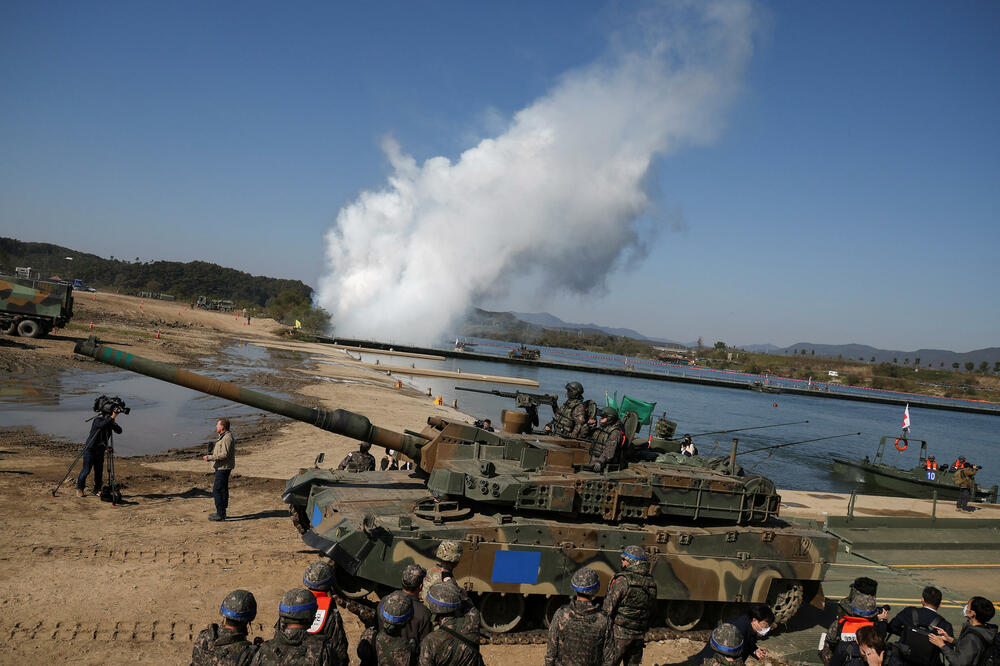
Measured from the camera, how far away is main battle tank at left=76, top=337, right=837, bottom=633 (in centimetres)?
775

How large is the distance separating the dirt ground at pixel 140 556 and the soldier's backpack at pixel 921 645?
3.12m

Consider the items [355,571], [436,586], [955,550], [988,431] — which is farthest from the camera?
[988,431]

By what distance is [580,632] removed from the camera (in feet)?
16.8

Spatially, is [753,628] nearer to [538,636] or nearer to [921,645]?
[921,645]

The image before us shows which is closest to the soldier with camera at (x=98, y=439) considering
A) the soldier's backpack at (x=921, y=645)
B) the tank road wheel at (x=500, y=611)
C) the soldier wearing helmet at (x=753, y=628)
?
the tank road wheel at (x=500, y=611)

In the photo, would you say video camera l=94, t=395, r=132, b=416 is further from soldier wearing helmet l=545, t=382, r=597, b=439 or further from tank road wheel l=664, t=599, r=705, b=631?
tank road wheel l=664, t=599, r=705, b=631

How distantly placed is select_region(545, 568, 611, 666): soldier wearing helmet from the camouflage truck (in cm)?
3204

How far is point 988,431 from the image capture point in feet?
231

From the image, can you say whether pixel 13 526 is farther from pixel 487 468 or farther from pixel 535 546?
pixel 535 546

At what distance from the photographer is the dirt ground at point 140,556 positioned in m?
6.57

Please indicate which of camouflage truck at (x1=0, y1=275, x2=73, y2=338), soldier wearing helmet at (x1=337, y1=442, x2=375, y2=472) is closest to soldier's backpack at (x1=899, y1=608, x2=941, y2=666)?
soldier wearing helmet at (x1=337, y1=442, x2=375, y2=472)

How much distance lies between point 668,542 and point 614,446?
4.84 feet

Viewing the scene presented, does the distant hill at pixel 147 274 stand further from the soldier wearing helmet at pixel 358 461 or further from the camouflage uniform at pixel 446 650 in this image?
the camouflage uniform at pixel 446 650

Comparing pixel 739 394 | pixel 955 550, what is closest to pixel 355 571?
pixel 955 550
